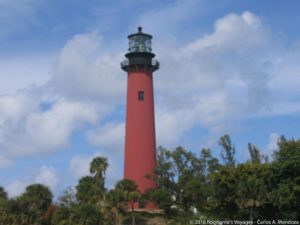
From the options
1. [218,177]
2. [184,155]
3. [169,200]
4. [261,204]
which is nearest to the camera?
[261,204]

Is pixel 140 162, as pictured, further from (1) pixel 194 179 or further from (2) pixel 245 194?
(2) pixel 245 194

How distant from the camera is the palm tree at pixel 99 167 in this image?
2635 inches

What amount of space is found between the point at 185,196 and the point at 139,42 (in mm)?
19874

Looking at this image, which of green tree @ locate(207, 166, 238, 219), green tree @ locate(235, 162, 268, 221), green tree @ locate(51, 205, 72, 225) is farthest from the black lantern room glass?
green tree @ locate(51, 205, 72, 225)

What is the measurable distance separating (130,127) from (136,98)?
11.8 ft

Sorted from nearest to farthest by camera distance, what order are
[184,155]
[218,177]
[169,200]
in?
[218,177] → [169,200] → [184,155]

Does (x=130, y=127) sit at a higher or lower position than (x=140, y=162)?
higher

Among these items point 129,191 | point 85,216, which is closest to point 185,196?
point 129,191

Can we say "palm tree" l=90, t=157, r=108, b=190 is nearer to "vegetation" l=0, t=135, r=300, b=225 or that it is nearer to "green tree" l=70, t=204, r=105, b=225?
"vegetation" l=0, t=135, r=300, b=225

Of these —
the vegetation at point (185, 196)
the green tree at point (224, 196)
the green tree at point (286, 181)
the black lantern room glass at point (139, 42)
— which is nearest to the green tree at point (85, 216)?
the vegetation at point (185, 196)

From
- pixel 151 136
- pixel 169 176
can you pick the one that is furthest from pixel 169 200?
pixel 151 136

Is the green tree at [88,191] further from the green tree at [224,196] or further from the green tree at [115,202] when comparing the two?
the green tree at [224,196]

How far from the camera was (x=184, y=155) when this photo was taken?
67250 mm

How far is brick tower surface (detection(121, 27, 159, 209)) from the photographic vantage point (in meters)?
64.9
